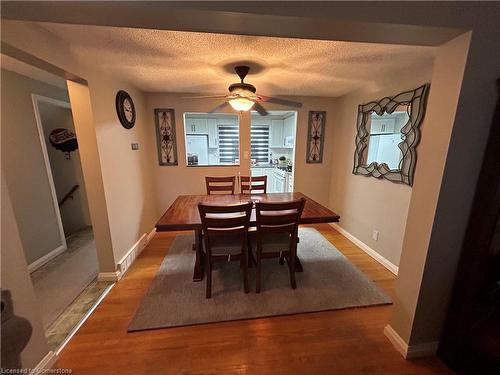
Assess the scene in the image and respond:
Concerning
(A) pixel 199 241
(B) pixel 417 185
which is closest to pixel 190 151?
(A) pixel 199 241

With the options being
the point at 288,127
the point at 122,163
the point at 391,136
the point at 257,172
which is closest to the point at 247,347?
the point at 122,163

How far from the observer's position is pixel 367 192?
284 centimetres

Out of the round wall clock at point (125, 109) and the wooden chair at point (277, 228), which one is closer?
the wooden chair at point (277, 228)

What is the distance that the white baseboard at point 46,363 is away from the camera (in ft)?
4.07

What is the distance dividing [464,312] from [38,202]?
4.13 metres

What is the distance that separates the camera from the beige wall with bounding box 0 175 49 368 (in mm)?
1072

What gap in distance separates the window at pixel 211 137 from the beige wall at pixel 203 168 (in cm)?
216

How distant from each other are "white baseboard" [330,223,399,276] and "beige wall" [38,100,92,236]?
438 cm

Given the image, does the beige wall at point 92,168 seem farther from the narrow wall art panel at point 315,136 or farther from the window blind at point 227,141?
the window blind at point 227,141

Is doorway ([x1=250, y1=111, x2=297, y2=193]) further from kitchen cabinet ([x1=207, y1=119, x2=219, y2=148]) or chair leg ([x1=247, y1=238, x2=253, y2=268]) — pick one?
chair leg ([x1=247, y1=238, x2=253, y2=268])

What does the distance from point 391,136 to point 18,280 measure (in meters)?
3.41

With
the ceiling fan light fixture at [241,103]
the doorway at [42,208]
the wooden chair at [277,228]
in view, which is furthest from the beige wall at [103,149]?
the wooden chair at [277,228]

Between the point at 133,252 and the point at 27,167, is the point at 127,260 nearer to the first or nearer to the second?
the point at 133,252

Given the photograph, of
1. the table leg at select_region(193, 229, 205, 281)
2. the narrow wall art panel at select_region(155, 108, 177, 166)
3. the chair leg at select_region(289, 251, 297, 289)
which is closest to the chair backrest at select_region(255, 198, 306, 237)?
the chair leg at select_region(289, 251, 297, 289)
